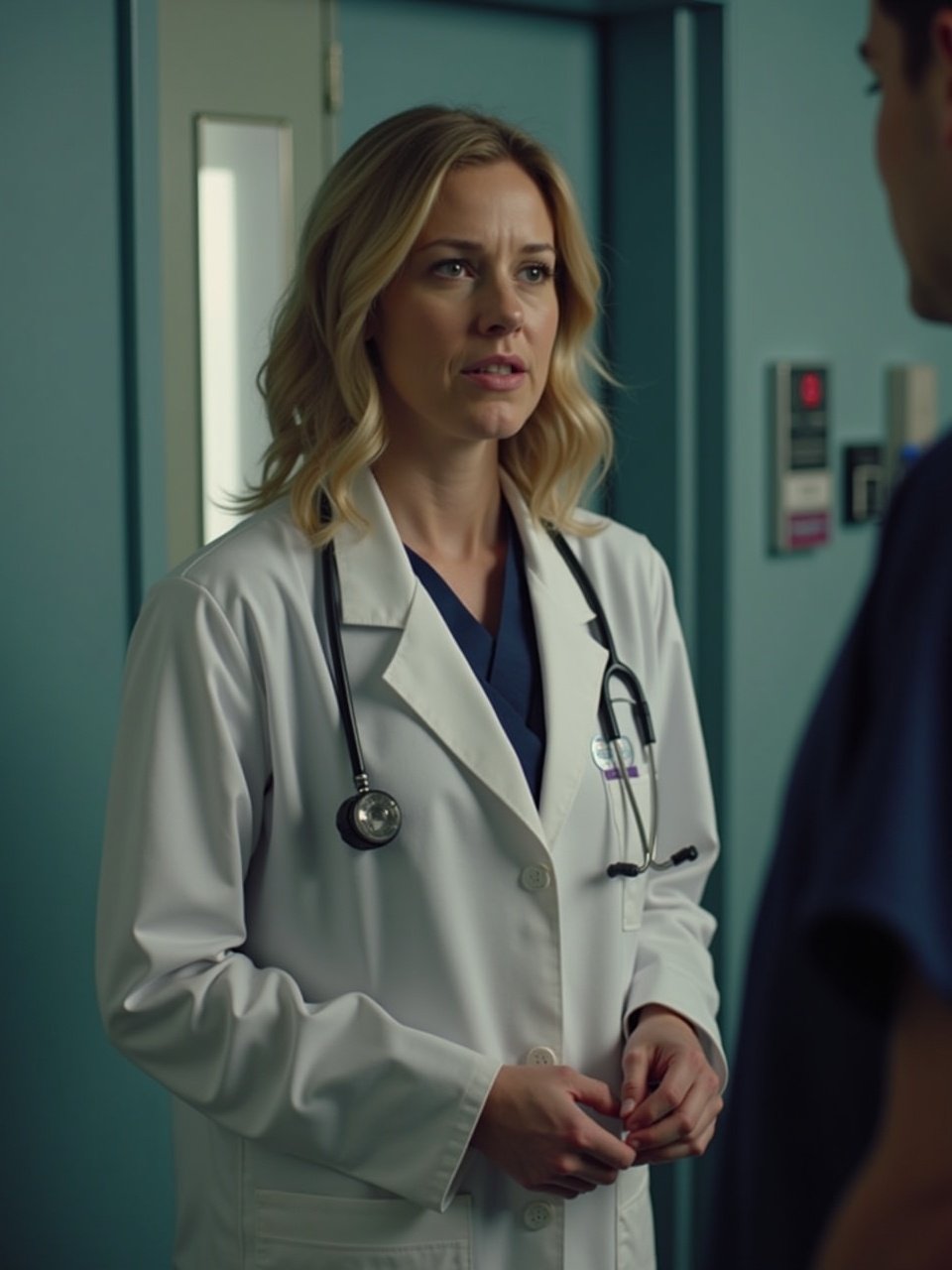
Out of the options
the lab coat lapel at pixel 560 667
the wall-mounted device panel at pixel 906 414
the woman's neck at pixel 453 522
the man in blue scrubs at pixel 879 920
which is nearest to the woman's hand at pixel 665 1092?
the lab coat lapel at pixel 560 667

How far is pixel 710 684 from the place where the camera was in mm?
2596

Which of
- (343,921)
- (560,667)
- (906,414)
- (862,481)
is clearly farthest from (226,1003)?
(906,414)

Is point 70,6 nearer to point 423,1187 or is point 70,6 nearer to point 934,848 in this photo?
point 423,1187

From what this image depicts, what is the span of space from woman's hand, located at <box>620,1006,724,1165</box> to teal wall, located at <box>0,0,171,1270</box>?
2.28 ft

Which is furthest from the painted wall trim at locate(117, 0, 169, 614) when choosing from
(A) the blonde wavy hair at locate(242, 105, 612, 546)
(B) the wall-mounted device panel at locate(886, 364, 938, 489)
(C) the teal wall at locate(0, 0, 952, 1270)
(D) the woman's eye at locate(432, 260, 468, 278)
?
(B) the wall-mounted device panel at locate(886, 364, 938, 489)

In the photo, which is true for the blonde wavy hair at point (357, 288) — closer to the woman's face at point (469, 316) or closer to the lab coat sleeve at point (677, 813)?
the woman's face at point (469, 316)

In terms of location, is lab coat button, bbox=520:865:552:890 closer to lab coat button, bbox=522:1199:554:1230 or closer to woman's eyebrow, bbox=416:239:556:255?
lab coat button, bbox=522:1199:554:1230

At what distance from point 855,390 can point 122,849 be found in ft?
5.57

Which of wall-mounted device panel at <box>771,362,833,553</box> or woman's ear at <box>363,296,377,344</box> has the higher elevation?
woman's ear at <box>363,296,377,344</box>

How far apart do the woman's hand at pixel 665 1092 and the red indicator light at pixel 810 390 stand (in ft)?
4.27

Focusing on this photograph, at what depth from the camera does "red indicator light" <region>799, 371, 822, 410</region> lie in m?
2.61

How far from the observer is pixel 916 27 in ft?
2.58

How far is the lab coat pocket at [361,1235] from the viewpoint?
1.48 meters

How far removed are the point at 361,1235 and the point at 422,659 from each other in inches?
21.0
